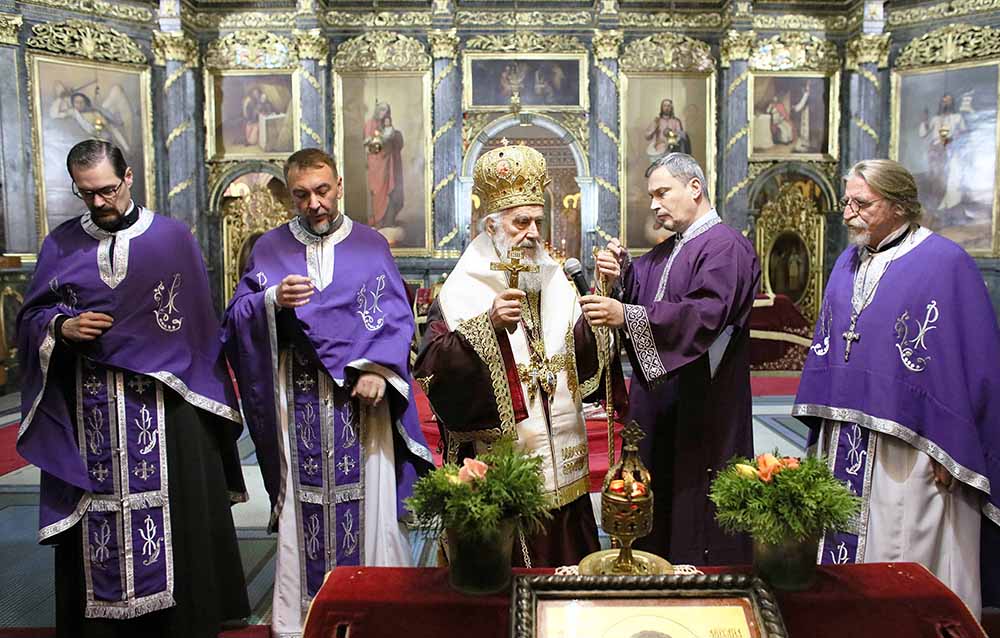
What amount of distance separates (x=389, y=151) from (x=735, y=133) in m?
6.05

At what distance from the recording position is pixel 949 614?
5.63ft

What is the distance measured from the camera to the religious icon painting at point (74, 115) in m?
10.5

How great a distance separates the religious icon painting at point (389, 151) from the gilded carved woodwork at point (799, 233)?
6103 millimetres

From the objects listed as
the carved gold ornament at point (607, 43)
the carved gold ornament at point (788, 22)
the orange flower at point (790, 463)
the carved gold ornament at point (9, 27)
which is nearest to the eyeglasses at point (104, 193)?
the orange flower at point (790, 463)

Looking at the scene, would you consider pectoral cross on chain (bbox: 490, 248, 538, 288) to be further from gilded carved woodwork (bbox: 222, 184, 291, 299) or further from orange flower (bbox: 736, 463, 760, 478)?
gilded carved woodwork (bbox: 222, 184, 291, 299)

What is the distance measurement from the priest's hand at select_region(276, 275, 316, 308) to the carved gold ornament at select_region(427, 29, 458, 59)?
34.2 feet

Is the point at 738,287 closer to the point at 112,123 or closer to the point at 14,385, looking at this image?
the point at 14,385

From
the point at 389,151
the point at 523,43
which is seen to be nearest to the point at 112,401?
the point at 389,151

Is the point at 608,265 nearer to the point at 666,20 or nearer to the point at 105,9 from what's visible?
the point at 666,20

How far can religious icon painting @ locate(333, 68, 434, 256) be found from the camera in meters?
12.4

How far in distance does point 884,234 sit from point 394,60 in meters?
10.9

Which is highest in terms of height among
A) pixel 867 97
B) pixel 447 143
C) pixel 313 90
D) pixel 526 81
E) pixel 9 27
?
pixel 9 27

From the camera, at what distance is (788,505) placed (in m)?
1.73

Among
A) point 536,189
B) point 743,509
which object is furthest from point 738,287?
point 743,509
